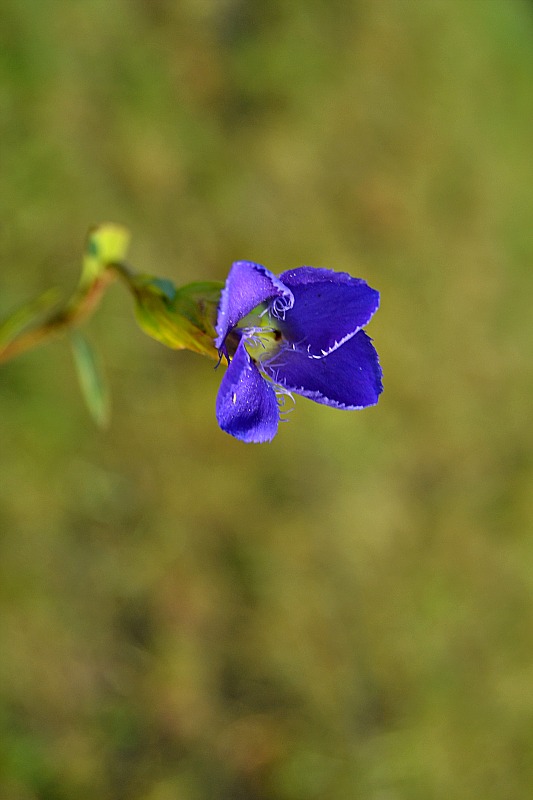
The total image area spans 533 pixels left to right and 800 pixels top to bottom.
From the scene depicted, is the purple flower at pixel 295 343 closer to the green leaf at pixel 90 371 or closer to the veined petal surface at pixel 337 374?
the veined petal surface at pixel 337 374

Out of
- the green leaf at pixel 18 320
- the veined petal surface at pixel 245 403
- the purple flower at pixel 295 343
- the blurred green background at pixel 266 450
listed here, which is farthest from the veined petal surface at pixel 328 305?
the blurred green background at pixel 266 450

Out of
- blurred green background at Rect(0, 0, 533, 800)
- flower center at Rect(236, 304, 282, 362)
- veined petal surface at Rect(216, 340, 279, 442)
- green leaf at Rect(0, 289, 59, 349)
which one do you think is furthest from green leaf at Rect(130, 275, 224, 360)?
blurred green background at Rect(0, 0, 533, 800)

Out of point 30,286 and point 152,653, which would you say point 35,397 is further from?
point 152,653

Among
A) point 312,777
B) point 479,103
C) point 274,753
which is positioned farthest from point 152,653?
point 479,103

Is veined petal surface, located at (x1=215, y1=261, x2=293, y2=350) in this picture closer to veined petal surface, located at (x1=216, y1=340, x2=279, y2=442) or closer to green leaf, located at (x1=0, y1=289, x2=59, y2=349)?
veined petal surface, located at (x1=216, y1=340, x2=279, y2=442)

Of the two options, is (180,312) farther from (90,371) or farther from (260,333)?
(90,371)
